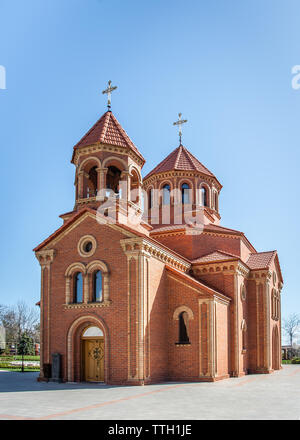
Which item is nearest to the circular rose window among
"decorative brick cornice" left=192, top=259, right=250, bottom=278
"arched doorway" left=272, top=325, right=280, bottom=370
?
"decorative brick cornice" left=192, top=259, right=250, bottom=278

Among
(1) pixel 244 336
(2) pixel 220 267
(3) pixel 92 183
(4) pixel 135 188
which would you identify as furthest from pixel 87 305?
(1) pixel 244 336

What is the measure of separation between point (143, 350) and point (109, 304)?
2402 millimetres

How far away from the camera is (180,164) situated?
3064 cm

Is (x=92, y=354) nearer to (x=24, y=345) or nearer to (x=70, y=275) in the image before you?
(x=70, y=275)

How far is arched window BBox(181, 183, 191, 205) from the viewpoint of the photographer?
97.8 ft

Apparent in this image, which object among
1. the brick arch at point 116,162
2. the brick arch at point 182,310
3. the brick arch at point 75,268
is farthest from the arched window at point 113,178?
the brick arch at point 182,310

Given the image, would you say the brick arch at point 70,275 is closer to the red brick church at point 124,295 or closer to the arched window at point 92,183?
the red brick church at point 124,295

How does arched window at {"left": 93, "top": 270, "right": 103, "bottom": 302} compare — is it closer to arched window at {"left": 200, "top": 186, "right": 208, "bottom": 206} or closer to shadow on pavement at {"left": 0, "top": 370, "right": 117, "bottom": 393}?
shadow on pavement at {"left": 0, "top": 370, "right": 117, "bottom": 393}

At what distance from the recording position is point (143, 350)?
18688 mm

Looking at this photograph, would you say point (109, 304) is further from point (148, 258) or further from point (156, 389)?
point (156, 389)

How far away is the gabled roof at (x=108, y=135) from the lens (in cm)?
2231

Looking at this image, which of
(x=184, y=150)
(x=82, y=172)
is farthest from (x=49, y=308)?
(x=184, y=150)

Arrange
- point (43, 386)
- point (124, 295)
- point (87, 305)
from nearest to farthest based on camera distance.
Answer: point (43, 386) → point (124, 295) → point (87, 305)

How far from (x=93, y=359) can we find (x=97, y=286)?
3.17 m
